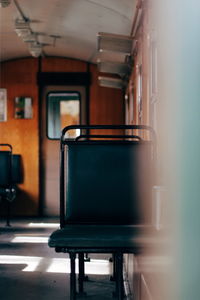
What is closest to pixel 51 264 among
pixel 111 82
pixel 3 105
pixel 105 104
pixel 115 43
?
pixel 115 43

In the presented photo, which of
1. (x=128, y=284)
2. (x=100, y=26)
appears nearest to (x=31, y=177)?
(x=100, y=26)

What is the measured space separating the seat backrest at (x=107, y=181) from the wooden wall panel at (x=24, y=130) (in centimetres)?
609

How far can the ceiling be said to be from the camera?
5373 mm

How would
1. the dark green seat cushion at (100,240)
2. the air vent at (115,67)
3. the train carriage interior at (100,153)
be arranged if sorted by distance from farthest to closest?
the air vent at (115,67) < the dark green seat cushion at (100,240) < the train carriage interior at (100,153)

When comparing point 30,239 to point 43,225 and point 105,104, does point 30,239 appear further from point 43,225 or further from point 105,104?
point 105,104

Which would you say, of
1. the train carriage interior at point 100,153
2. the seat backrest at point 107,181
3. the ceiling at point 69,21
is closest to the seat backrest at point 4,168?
the train carriage interior at point 100,153

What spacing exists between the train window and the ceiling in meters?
0.99

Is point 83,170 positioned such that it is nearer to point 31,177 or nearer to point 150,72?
point 150,72

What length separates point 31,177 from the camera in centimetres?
882

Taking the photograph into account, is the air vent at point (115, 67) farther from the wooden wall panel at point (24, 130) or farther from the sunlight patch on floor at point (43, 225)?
the sunlight patch on floor at point (43, 225)

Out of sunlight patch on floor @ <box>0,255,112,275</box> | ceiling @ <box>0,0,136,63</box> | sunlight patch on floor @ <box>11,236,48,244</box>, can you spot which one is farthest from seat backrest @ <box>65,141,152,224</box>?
sunlight patch on floor @ <box>11,236,48,244</box>

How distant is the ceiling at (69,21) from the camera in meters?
5.37

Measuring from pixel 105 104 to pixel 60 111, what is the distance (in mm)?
786

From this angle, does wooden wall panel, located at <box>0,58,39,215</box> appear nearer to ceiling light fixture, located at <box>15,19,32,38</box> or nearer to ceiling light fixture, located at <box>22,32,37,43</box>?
ceiling light fixture, located at <box>22,32,37,43</box>
